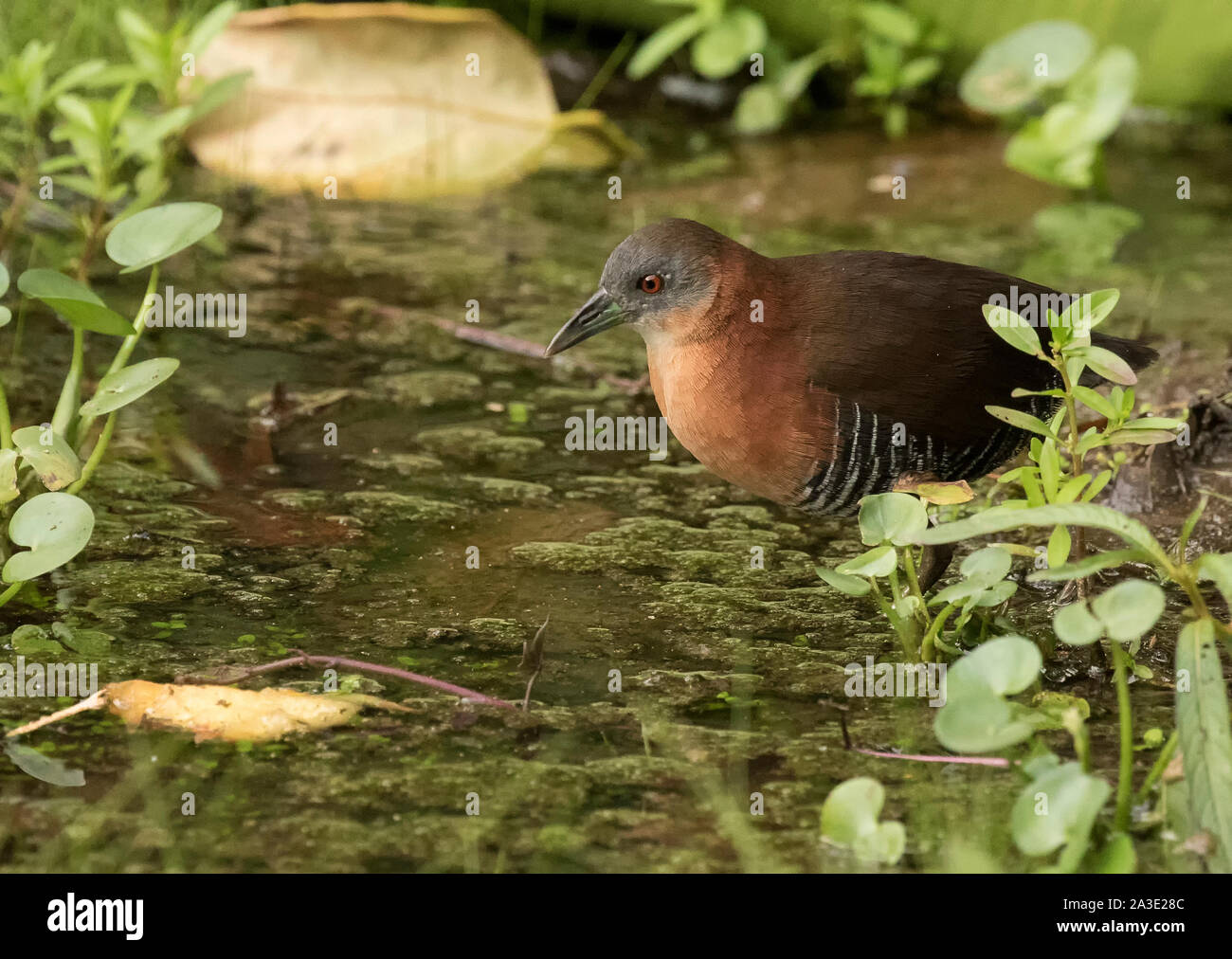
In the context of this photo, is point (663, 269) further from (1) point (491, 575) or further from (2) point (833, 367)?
(1) point (491, 575)

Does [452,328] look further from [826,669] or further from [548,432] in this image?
[826,669]

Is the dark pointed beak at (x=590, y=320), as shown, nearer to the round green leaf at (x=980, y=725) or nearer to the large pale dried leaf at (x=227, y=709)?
the large pale dried leaf at (x=227, y=709)

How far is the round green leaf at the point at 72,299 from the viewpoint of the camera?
2.54 metres

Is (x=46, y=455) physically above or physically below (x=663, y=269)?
below

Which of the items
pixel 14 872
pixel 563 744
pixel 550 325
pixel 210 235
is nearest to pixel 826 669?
pixel 563 744

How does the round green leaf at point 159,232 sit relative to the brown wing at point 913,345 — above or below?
above

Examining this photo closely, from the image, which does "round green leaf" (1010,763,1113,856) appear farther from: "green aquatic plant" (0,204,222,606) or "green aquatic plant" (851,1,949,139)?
"green aquatic plant" (851,1,949,139)

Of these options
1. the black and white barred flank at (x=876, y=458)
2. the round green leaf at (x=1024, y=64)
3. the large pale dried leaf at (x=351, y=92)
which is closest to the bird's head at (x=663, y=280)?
the black and white barred flank at (x=876, y=458)

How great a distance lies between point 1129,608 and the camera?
2041 mm

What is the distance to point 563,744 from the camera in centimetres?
242

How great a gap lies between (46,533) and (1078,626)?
1.55 metres

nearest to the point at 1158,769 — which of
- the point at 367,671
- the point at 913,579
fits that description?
the point at 913,579

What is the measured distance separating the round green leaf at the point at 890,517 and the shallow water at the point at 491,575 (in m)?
0.31

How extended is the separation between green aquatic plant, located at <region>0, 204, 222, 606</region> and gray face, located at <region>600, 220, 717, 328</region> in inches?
31.0
